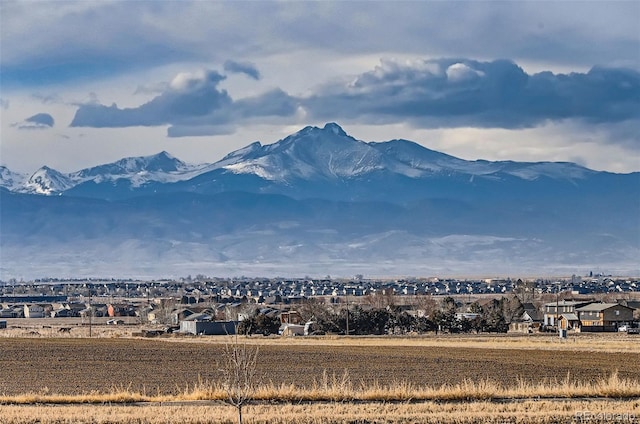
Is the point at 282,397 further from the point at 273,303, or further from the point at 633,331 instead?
the point at 273,303

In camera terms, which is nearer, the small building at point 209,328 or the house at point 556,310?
the small building at point 209,328

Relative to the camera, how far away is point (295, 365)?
51688mm

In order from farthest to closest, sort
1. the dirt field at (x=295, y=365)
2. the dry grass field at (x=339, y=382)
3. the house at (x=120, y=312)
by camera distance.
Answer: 1. the house at (x=120, y=312)
2. the dirt field at (x=295, y=365)
3. the dry grass field at (x=339, y=382)

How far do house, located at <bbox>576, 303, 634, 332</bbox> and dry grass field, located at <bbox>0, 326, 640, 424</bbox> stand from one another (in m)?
33.8

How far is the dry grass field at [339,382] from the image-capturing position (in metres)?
29.8

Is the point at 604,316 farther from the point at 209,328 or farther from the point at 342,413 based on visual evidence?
the point at 342,413

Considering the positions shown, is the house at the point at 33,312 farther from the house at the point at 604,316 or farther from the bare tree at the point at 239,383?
the bare tree at the point at 239,383

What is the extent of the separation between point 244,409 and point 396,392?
A: 5.25 metres

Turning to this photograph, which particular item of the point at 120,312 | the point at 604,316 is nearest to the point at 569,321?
the point at 604,316

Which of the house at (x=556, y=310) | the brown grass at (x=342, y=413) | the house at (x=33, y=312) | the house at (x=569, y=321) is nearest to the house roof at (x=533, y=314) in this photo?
the house at (x=556, y=310)

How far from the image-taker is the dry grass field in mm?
29797

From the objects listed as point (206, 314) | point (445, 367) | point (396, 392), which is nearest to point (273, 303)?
point (206, 314)

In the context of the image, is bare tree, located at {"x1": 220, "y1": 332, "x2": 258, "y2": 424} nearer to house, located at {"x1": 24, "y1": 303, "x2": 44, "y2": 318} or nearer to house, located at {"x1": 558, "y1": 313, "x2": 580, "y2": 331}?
house, located at {"x1": 558, "y1": 313, "x2": 580, "y2": 331}

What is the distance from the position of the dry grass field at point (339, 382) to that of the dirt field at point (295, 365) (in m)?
0.05
